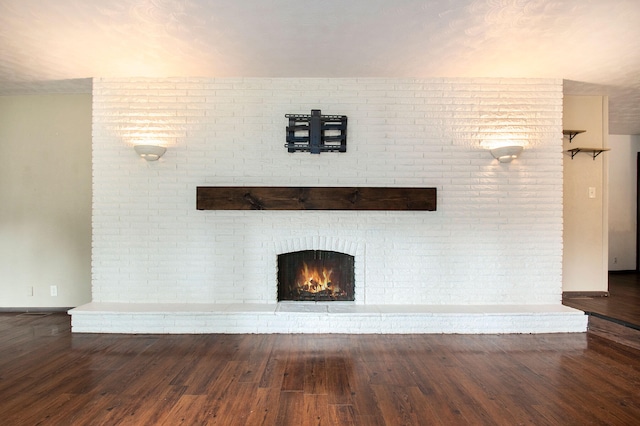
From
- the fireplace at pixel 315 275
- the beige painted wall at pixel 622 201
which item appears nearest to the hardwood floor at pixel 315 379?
the fireplace at pixel 315 275

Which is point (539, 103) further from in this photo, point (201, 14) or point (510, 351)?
point (201, 14)

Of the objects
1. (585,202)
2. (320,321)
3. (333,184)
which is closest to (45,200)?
(333,184)

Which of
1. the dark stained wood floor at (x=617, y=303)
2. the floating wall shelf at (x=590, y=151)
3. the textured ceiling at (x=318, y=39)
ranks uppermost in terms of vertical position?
the textured ceiling at (x=318, y=39)

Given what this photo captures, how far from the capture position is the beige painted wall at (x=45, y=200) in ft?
13.0

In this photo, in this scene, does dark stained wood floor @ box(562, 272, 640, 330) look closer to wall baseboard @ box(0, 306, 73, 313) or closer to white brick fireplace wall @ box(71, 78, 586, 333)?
white brick fireplace wall @ box(71, 78, 586, 333)

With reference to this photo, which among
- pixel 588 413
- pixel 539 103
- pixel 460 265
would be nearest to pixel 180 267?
pixel 460 265

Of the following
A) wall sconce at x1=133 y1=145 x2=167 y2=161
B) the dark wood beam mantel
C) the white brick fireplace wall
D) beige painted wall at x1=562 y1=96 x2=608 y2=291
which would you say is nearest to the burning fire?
the white brick fireplace wall

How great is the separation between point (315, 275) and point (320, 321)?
528 millimetres

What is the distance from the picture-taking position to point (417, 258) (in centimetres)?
353

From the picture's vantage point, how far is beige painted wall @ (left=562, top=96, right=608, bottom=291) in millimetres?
4324

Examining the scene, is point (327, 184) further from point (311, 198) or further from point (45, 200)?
point (45, 200)

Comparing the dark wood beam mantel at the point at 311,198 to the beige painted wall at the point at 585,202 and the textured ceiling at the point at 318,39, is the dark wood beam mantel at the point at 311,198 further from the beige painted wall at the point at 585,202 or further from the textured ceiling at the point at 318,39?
the beige painted wall at the point at 585,202

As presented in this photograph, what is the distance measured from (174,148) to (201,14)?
1.52 metres

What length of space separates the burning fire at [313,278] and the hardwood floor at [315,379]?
1.88 ft
